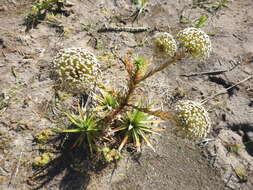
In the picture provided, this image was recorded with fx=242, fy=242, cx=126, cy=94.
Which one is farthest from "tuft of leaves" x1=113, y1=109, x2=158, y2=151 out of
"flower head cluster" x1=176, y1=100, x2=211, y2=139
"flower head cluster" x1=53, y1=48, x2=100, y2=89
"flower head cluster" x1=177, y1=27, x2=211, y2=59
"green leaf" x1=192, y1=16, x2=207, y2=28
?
"green leaf" x1=192, y1=16, x2=207, y2=28

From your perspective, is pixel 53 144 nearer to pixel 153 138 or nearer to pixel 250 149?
pixel 153 138

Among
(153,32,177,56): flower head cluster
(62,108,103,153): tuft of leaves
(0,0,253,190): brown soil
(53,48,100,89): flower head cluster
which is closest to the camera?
(53,48,100,89): flower head cluster

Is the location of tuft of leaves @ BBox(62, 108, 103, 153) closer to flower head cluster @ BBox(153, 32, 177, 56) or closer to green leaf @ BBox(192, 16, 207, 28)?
flower head cluster @ BBox(153, 32, 177, 56)

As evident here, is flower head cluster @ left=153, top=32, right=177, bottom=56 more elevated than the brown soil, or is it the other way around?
flower head cluster @ left=153, top=32, right=177, bottom=56

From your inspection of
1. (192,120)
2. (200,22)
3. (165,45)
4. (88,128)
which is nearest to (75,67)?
(88,128)

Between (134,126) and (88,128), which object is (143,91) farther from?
(88,128)

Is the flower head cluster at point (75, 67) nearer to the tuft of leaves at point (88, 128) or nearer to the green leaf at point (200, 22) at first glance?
the tuft of leaves at point (88, 128)

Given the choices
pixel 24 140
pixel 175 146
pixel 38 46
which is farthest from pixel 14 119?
pixel 175 146

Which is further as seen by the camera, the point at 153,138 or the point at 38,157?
the point at 153,138
